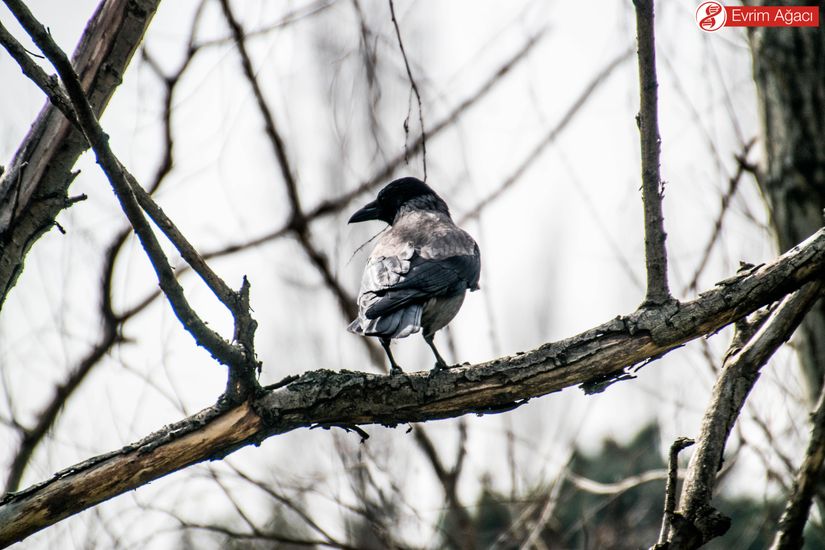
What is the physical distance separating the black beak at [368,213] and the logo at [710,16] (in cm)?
249

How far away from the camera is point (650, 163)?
2922 mm

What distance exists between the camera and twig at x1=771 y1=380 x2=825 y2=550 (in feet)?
10.3

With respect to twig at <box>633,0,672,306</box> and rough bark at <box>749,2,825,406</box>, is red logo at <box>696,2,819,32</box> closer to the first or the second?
rough bark at <box>749,2,825,406</box>

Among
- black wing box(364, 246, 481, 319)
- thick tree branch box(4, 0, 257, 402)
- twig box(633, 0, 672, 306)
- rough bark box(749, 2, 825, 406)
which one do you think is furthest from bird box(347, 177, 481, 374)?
rough bark box(749, 2, 825, 406)

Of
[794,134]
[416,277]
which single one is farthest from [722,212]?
[416,277]

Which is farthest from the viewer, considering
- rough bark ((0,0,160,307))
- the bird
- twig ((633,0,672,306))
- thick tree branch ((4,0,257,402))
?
the bird

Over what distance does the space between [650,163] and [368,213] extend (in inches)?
129

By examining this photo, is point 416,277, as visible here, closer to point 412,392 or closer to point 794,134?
point 412,392

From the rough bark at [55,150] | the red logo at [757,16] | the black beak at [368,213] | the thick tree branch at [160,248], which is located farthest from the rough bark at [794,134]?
the rough bark at [55,150]

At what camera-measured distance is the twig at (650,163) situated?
2.83 m

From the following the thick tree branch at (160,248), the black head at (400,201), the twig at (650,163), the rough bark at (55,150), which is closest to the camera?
the thick tree branch at (160,248)

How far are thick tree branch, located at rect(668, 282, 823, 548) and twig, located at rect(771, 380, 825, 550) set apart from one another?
1.96ft

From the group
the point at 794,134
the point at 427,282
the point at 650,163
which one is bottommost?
the point at 650,163

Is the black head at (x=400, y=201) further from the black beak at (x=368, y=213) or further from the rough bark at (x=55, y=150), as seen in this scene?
the rough bark at (x=55, y=150)
